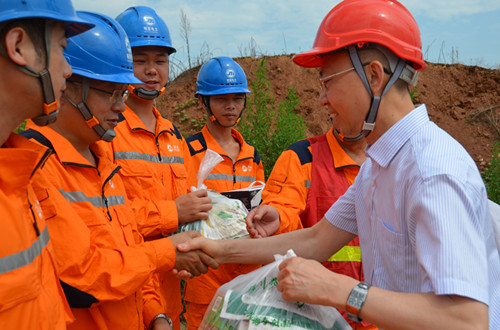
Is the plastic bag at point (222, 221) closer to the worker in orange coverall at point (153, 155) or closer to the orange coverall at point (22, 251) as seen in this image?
the worker in orange coverall at point (153, 155)

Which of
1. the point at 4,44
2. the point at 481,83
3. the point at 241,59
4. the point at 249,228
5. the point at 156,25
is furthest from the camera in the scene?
the point at 241,59

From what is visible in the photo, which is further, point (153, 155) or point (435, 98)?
point (435, 98)

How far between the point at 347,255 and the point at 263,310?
155 centimetres

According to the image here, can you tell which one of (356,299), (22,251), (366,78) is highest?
(366,78)

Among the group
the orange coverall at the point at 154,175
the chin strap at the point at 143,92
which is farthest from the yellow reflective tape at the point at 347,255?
the chin strap at the point at 143,92

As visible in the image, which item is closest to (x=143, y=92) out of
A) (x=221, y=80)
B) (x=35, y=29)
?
(x=221, y=80)

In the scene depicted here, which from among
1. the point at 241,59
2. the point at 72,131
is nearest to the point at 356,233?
the point at 72,131

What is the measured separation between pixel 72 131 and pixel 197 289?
1847 mm

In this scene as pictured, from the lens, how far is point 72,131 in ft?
8.14

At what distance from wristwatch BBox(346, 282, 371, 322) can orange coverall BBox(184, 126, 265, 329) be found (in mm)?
1800

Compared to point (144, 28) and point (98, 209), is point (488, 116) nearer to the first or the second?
point (144, 28)

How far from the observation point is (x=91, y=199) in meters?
2.37

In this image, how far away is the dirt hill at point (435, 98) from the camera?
11516 millimetres

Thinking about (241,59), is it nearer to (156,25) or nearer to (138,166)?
(156,25)
